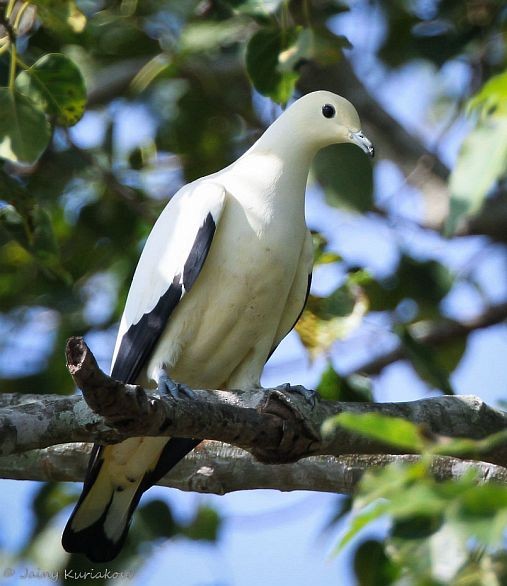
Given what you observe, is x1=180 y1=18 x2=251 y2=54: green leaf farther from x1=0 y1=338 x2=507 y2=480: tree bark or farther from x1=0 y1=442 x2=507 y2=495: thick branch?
x1=0 y1=442 x2=507 y2=495: thick branch

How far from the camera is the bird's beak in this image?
176 inches

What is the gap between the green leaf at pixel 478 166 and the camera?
6.12 feet

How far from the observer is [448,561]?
2285 millimetres

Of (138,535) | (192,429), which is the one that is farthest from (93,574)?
(192,429)

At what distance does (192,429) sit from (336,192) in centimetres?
186

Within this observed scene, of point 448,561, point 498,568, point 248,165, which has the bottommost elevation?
point 248,165

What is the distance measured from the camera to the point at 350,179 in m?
4.79

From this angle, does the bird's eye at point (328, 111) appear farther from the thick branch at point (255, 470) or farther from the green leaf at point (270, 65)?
the thick branch at point (255, 470)

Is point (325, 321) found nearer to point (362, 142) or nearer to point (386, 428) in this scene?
point (362, 142)

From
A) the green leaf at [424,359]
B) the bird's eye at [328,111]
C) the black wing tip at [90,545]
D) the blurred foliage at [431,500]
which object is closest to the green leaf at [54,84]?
the bird's eye at [328,111]

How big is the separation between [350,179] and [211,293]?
3.37 ft

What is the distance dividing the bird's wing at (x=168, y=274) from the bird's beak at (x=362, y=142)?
0.67m

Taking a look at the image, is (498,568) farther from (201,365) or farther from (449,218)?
(201,365)

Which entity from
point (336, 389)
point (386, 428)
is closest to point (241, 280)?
point (336, 389)
